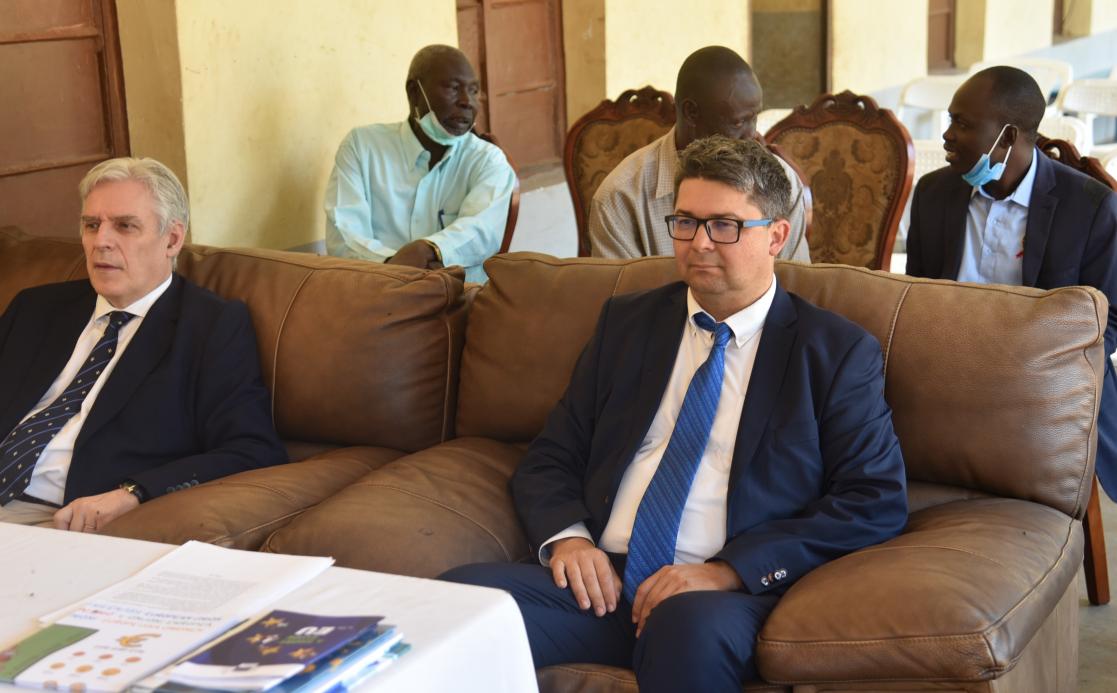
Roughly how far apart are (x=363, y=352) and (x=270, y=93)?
1.79 meters

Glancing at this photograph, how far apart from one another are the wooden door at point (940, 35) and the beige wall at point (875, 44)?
918 millimetres

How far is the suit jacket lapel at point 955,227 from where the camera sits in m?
3.31

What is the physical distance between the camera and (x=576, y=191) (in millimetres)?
4750

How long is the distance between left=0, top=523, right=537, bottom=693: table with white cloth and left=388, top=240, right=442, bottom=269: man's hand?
210 cm

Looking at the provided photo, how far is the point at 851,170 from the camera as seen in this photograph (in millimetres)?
4156

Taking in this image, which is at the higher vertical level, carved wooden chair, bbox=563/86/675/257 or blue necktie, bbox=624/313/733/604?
carved wooden chair, bbox=563/86/675/257

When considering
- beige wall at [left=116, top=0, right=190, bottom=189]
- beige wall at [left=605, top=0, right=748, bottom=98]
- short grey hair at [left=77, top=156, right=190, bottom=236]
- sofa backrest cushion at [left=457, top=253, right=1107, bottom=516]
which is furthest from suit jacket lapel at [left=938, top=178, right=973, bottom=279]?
beige wall at [left=605, top=0, right=748, bottom=98]

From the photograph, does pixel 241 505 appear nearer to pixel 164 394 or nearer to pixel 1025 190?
pixel 164 394

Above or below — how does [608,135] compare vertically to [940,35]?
below

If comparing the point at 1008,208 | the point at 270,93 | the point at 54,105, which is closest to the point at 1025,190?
the point at 1008,208

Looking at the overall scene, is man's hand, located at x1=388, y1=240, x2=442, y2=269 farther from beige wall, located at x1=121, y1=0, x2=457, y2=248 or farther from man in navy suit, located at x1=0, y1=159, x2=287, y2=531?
man in navy suit, located at x1=0, y1=159, x2=287, y2=531

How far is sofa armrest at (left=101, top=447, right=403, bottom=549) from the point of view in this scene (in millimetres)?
2477

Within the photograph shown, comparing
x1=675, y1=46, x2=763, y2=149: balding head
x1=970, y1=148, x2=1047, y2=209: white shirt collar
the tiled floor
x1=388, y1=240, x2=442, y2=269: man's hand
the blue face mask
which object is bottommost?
the tiled floor

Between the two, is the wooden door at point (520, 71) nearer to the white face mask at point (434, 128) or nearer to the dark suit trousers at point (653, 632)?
the white face mask at point (434, 128)
